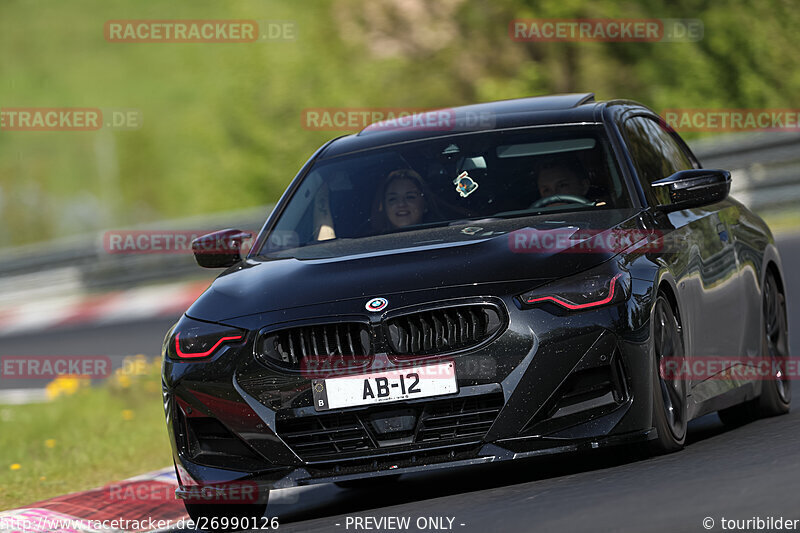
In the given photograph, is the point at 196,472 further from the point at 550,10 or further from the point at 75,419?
the point at 550,10

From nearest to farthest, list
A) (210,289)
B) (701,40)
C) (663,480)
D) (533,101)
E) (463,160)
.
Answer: (663,480)
(210,289)
(463,160)
(533,101)
(701,40)

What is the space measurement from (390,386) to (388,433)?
21 cm

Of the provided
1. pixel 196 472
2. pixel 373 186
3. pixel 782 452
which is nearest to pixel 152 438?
pixel 373 186

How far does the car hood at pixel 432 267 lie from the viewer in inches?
246

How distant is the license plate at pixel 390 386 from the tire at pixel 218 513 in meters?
0.80

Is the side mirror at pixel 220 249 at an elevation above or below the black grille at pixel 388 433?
above

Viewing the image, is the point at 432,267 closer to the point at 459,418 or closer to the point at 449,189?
the point at 459,418

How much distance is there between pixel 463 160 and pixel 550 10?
24.0m

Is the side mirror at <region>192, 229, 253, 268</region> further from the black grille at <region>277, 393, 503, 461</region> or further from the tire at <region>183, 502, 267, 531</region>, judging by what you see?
the black grille at <region>277, 393, 503, 461</region>

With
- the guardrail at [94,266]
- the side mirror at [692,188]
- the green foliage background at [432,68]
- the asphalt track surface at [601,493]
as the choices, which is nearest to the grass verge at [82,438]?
the asphalt track surface at [601,493]

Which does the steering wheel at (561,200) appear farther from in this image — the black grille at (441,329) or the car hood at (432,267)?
the black grille at (441,329)

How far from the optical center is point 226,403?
6328 mm

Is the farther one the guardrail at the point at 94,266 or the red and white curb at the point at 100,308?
the guardrail at the point at 94,266

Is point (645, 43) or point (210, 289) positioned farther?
point (645, 43)
